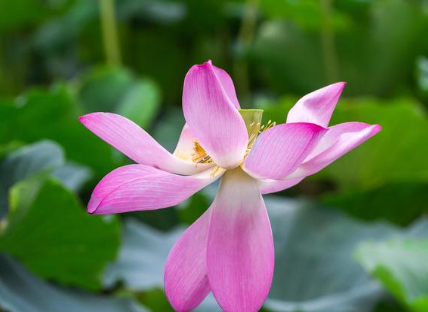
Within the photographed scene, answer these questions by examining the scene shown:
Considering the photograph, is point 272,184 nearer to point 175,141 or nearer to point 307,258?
point 307,258

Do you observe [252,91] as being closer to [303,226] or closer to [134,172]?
[303,226]

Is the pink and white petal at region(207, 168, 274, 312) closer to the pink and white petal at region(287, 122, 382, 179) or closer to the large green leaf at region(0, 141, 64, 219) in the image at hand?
the pink and white petal at region(287, 122, 382, 179)

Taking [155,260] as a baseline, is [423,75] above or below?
above

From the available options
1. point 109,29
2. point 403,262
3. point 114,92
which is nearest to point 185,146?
point 403,262

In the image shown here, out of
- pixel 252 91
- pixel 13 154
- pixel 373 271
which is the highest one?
pixel 13 154

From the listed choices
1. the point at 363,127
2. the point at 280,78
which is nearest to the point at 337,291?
the point at 363,127

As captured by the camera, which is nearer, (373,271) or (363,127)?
(363,127)

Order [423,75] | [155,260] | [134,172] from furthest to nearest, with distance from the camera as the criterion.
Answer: [423,75] < [155,260] < [134,172]
